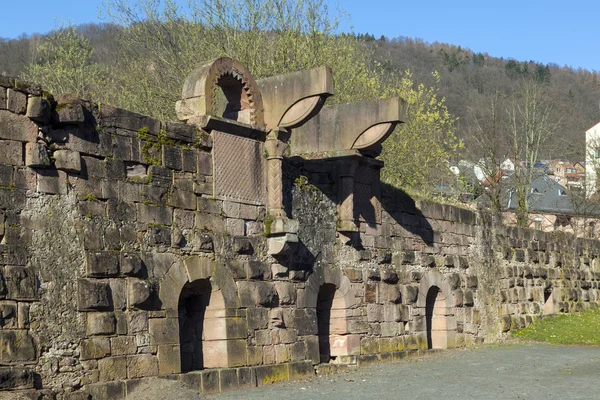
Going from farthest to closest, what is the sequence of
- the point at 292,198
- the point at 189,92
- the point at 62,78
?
the point at 62,78, the point at 292,198, the point at 189,92

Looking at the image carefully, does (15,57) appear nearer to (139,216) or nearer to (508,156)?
(508,156)

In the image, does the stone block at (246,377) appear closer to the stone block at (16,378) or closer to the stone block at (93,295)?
the stone block at (93,295)

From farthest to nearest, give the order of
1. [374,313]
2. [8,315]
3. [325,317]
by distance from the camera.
A: [374,313] → [325,317] → [8,315]

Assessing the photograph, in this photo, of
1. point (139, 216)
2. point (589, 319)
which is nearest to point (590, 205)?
point (589, 319)

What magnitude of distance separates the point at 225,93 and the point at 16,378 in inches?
241

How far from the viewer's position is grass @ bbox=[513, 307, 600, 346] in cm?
2225

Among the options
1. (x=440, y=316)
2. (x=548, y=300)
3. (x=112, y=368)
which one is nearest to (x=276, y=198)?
(x=112, y=368)

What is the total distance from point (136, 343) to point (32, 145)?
9.10 ft

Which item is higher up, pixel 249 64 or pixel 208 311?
pixel 249 64

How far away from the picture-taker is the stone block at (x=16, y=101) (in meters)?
10.9

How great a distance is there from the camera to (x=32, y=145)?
11055 millimetres

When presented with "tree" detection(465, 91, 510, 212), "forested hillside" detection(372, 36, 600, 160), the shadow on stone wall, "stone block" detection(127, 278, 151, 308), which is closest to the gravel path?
"stone block" detection(127, 278, 151, 308)

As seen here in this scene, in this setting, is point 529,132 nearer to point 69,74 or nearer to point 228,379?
point 69,74

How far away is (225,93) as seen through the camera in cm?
1508
